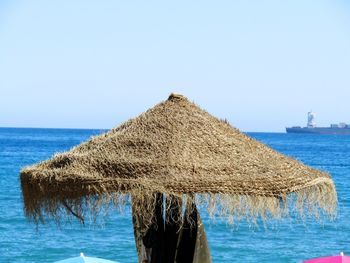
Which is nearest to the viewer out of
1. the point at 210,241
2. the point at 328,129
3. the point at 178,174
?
the point at 178,174

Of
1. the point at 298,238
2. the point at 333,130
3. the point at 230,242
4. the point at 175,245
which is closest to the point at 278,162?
the point at 175,245

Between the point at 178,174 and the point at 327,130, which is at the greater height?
the point at 327,130

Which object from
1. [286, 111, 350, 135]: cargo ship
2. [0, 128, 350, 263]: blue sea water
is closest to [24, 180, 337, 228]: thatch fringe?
[0, 128, 350, 263]: blue sea water

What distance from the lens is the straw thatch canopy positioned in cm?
436

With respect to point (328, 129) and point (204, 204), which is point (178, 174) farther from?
point (328, 129)

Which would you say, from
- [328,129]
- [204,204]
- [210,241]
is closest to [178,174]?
[204,204]

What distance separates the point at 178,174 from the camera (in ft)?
14.4

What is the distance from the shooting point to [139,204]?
4664 mm

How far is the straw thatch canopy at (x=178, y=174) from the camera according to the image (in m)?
4.36

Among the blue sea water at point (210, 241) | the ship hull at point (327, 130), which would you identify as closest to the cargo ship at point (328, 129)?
the ship hull at point (327, 130)

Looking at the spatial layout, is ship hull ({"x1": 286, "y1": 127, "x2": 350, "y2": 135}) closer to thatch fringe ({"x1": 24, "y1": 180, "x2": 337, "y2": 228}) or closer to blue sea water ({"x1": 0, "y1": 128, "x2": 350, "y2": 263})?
blue sea water ({"x1": 0, "y1": 128, "x2": 350, "y2": 263})

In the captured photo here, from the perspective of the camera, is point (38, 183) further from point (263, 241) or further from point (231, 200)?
point (263, 241)

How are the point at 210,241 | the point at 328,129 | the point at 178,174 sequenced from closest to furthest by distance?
the point at 178,174 < the point at 210,241 < the point at 328,129

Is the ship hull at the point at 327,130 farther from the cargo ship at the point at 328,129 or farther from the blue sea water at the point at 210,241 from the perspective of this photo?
the blue sea water at the point at 210,241
